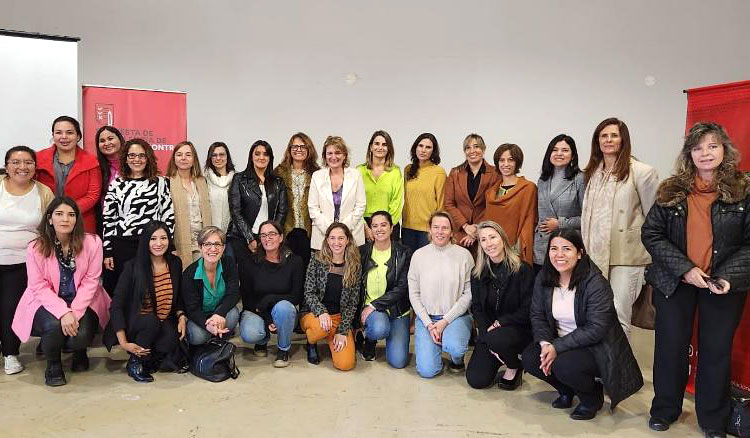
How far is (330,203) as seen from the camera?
3.99 meters

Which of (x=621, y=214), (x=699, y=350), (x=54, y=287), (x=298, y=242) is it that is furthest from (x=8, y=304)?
(x=699, y=350)

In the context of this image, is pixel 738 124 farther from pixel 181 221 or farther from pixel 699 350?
pixel 181 221

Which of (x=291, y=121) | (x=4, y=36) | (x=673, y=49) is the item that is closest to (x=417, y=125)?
(x=291, y=121)

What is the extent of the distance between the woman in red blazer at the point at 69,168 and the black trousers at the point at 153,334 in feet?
2.99

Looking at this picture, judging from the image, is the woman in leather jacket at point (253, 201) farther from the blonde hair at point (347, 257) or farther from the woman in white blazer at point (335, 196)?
the blonde hair at point (347, 257)

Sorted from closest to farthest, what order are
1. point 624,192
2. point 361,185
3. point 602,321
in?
point 602,321, point 624,192, point 361,185

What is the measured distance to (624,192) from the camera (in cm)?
315

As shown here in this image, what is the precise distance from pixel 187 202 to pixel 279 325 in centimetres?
109

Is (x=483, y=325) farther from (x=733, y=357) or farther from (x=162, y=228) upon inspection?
(x=162, y=228)

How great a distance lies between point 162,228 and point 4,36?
2.34m

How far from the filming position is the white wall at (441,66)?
18.6ft

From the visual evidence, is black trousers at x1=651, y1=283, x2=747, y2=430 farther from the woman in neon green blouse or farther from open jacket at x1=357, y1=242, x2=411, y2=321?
the woman in neon green blouse

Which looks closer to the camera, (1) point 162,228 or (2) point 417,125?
(1) point 162,228

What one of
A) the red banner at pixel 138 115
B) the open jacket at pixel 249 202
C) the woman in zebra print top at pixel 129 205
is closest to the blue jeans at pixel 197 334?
the woman in zebra print top at pixel 129 205
